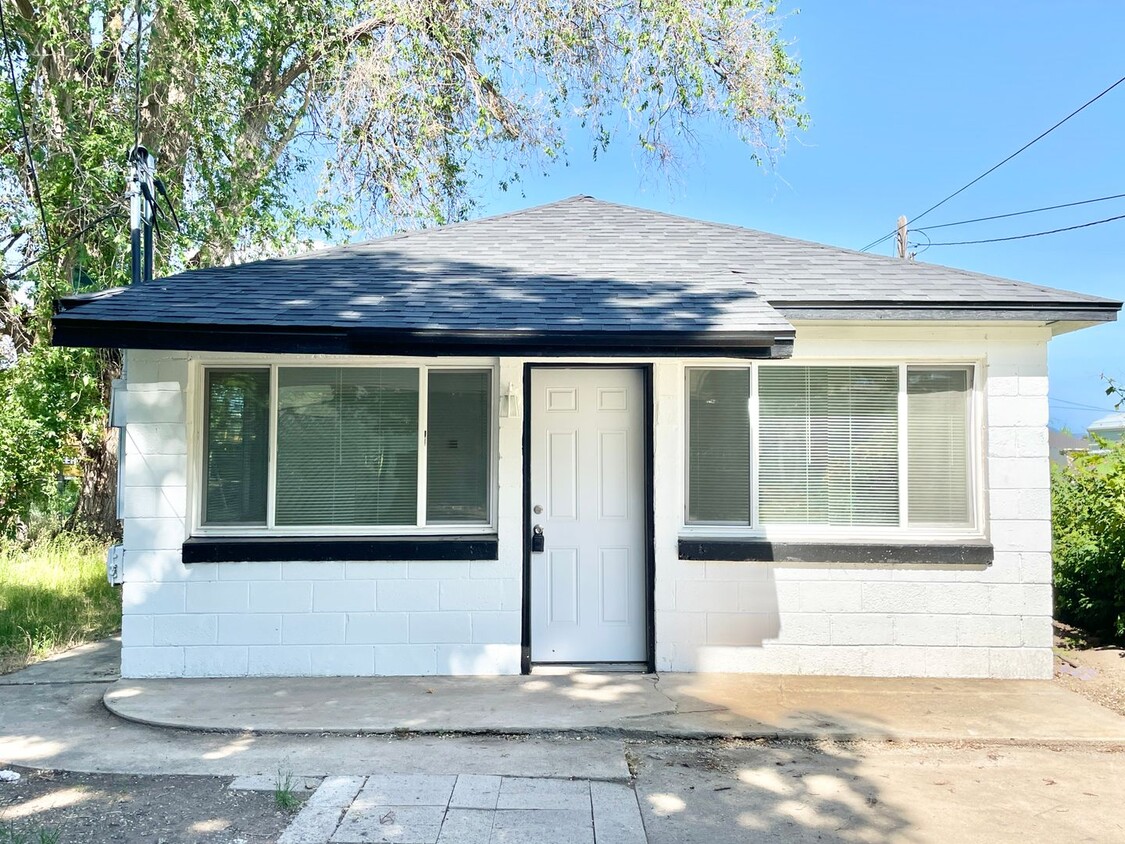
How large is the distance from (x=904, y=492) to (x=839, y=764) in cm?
251

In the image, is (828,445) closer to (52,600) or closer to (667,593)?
(667,593)

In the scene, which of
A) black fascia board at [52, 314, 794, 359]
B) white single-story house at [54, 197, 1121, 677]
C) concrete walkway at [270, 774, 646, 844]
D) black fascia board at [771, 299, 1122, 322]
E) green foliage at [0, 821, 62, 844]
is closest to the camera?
green foliage at [0, 821, 62, 844]

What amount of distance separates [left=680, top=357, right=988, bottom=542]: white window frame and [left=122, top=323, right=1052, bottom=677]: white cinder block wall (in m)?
0.07

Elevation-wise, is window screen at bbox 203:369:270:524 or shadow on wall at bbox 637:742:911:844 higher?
window screen at bbox 203:369:270:524

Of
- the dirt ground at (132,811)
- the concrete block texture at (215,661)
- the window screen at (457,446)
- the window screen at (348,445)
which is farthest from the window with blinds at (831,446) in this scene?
the dirt ground at (132,811)

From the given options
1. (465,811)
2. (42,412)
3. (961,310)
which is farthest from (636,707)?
(42,412)

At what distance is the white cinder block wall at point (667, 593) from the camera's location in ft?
19.5

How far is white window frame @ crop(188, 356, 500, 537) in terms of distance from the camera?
19.9 ft

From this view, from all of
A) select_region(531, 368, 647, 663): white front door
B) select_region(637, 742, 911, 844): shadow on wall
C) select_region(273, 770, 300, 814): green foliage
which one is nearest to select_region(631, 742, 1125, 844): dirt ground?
select_region(637, 742, 911, 844): shadow on wall

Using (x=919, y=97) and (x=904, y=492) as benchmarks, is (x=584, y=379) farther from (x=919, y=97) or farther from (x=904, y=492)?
(x=919, y=97)

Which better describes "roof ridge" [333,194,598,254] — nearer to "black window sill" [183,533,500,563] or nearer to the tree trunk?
"black window sill" [183,533,500,563]

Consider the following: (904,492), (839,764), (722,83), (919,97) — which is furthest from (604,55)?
(919,97)

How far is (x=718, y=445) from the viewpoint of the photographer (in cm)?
630

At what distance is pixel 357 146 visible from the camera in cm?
1280
